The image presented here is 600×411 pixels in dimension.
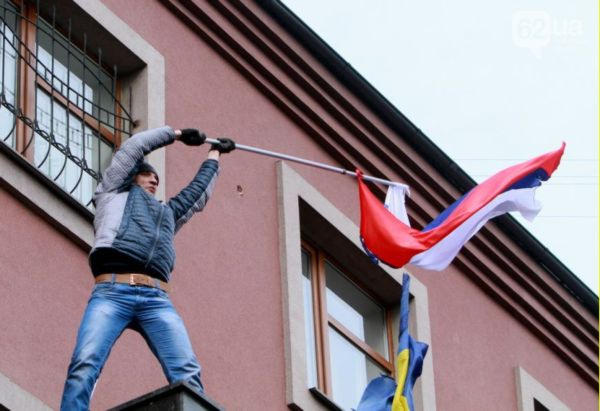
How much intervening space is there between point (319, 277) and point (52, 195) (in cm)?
407

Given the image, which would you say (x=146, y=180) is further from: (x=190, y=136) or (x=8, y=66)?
(x=8, y=66)

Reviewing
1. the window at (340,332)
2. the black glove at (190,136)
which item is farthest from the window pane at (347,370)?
the black glove at (190,136)

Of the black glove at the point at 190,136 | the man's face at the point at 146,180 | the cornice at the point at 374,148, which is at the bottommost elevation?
the man's face at the point at 146,180

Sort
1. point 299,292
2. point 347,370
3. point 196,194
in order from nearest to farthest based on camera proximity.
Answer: point 196,194 → point 299,292 → point 347,370

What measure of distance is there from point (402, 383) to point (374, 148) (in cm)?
308

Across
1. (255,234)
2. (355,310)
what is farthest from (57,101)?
(355,310)

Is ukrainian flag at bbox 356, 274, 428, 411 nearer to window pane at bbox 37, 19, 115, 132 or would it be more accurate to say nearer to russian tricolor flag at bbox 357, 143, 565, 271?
russian tricolor flag at bbox 357, 143, 565, 271

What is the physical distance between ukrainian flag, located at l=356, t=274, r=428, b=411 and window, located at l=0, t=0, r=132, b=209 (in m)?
2.79

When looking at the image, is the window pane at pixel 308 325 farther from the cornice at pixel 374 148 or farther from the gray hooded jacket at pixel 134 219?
the gray hooded jacket at pixel 134 219

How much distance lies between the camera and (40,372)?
43.0ft

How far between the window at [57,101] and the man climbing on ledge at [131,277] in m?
1.07

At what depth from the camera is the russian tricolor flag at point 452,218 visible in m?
16.0

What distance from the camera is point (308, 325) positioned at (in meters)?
17.0

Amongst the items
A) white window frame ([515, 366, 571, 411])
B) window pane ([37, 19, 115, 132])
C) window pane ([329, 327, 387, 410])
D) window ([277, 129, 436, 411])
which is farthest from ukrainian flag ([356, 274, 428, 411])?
white window frame ([515, 366, 571, 411])
